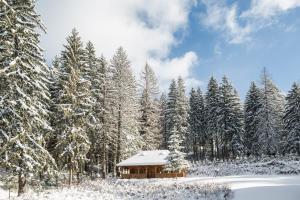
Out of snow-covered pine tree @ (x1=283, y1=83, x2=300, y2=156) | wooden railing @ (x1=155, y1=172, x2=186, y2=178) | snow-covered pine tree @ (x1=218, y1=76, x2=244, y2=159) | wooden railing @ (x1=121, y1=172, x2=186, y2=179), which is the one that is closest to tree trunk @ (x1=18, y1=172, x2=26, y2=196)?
wooden railing @ (x1=121, y1=172, x2=186, y2=179)

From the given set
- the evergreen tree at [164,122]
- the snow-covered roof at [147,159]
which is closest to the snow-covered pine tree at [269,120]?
the snow-covered roof at [147,159]

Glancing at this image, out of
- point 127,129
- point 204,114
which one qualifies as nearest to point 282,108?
point 204,114

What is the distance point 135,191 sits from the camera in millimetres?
28672

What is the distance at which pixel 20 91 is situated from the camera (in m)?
22.4

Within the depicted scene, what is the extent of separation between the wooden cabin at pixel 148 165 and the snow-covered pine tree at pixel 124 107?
2.75 metres

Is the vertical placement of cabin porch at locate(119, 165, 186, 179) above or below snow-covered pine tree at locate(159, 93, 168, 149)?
below

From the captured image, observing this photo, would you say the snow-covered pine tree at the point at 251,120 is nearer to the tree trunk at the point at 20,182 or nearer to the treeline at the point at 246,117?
the treeline at the point at 246,117

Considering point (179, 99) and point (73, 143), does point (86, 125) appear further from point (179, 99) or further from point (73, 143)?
point (179, 99)

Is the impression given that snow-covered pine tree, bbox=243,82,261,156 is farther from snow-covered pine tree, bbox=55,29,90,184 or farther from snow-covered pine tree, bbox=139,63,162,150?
snow-covered pine tree, bbox=55,29,90,184

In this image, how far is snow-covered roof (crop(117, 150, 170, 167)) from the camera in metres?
45.5

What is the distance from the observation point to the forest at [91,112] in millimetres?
22641

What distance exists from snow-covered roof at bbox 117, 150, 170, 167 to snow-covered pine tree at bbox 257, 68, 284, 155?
17.9m

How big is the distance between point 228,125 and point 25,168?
4450 centimetres

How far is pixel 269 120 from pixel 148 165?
73.0 feet
